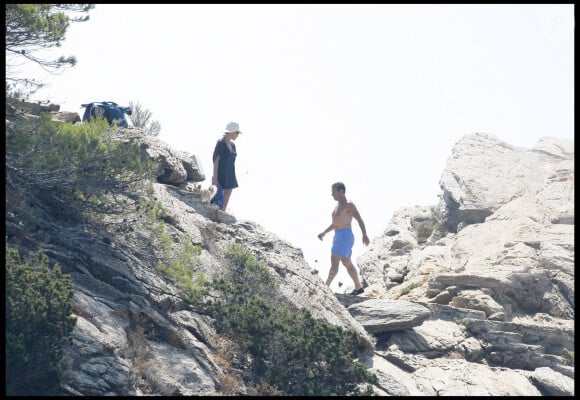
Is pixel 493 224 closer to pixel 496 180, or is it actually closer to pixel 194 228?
pixel 496 180

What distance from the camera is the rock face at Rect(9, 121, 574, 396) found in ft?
31.2

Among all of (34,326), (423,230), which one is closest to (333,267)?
(34,326)

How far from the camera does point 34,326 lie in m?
8.34

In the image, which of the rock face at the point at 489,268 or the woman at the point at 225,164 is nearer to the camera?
the rock face at the point at 489,268

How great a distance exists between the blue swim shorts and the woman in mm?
2194

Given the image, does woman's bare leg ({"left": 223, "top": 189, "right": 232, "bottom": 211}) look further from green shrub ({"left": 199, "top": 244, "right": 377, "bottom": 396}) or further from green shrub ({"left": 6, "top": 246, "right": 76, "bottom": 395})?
green shrub ({"left": 6, "top": 246, "right": 76, "bottom": 395})

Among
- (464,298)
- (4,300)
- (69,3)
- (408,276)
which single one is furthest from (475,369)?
(69,3)

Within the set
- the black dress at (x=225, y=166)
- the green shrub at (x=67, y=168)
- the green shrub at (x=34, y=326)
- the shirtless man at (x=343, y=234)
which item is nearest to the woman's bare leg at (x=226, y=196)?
the black dress at (x=225, y=166)

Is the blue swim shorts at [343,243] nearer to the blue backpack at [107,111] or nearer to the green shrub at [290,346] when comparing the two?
the green shrub at [290,346]

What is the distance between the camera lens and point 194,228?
1286 centimetres

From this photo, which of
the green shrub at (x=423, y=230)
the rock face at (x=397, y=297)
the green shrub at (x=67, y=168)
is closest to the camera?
the rock face at (x=397, y=297)

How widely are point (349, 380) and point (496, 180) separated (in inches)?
469

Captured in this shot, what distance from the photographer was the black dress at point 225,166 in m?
14.5

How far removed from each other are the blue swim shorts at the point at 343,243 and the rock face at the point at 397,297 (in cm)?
72
